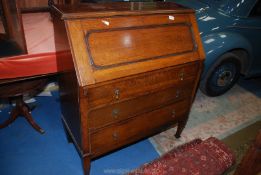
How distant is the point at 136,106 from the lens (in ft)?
6.65

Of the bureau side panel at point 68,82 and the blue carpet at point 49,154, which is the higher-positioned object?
the bureau side panel at point 68,82

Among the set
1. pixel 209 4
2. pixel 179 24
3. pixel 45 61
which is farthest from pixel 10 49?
pixel 209 4

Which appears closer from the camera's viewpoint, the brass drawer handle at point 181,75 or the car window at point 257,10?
the brass drawer handle at point 181,75

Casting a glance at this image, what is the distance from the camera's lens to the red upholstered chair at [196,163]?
195 centimetres

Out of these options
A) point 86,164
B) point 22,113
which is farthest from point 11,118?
point 86,164

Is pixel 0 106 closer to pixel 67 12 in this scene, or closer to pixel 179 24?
pixel 67 12

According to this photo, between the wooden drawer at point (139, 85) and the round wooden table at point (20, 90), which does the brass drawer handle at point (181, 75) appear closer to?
the wooden drawer at point (139, 85)

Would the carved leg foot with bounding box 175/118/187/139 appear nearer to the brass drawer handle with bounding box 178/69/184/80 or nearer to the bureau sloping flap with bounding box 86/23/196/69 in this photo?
the brass drawer handle with bounding box 178/69/184/80

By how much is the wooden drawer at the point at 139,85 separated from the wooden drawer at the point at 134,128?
0.98 ft

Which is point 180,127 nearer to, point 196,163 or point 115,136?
point 196,163

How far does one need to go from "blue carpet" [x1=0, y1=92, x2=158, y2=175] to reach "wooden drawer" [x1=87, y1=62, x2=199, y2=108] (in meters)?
0.93

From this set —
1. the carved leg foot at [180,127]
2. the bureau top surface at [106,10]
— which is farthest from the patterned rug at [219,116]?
the bureau top surface at [106,10]

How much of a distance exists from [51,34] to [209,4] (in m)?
2.32

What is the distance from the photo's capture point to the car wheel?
11.0 feet
